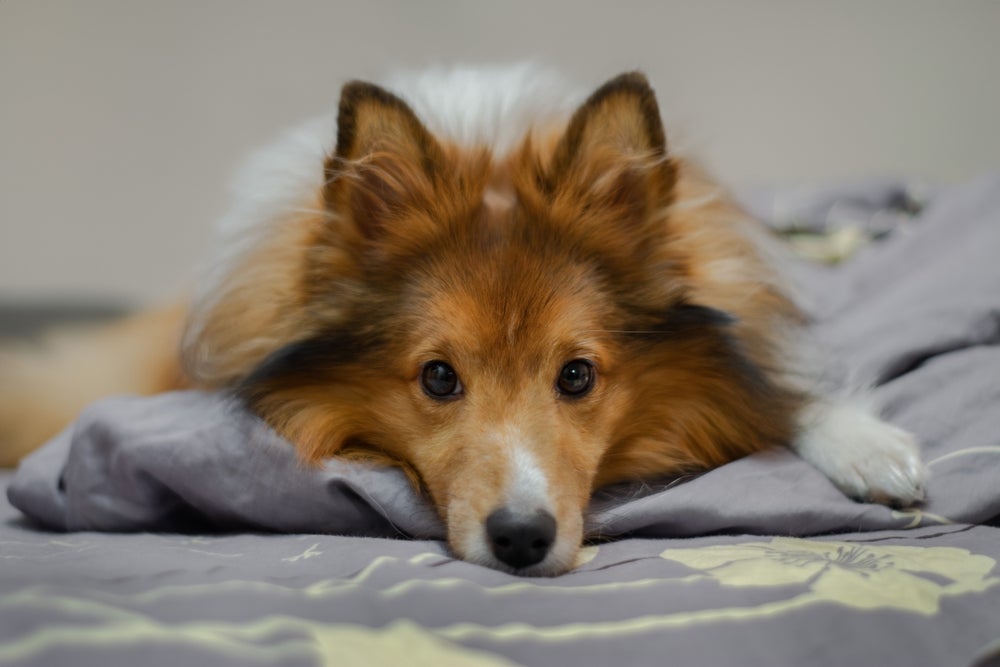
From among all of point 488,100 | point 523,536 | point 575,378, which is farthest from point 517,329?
point 488,100

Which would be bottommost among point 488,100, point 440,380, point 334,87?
point 440,380

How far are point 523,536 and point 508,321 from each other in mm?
511

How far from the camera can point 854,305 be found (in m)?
3.13

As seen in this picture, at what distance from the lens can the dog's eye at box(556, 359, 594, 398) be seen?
2000mm

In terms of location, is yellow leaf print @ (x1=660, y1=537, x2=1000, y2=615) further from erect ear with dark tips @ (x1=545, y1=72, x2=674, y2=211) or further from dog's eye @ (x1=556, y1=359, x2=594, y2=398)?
erect ear with dark tips @ (x1=545, y1=72, x2=674, y2=211)

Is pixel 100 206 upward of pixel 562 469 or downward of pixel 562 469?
upward

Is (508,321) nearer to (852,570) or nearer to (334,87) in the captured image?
(852,570)

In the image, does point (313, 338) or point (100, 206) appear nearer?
point (313, 338)

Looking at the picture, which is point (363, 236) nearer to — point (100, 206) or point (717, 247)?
point (717, 247)

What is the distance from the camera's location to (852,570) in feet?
5.02

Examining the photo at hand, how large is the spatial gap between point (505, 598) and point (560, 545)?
0.30 metres

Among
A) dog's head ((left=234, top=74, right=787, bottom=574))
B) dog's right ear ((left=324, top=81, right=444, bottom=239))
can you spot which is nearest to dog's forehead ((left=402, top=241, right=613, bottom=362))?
dog's head ((left=234, top=74, right=787, bottom=574))

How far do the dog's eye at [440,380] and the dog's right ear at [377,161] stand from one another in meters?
0.40

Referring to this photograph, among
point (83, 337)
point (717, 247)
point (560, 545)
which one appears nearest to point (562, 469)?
point (560, 545)
